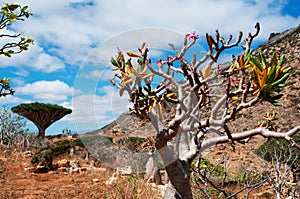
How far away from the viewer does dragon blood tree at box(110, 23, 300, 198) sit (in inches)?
66.6

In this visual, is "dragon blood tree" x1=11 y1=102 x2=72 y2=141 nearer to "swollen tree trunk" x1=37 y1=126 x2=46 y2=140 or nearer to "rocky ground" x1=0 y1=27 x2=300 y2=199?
"swollen tree trunk" x1=37 y1=126 x2=46 y2=140

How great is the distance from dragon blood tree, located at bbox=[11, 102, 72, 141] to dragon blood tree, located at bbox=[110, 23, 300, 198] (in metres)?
21.8

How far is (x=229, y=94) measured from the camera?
1.77 m

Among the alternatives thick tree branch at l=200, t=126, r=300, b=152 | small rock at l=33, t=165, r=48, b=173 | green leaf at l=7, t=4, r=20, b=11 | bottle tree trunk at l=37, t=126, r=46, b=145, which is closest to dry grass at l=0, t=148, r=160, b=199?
small rock at l=33, t=165, r=48, b=173

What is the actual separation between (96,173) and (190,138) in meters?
8.03

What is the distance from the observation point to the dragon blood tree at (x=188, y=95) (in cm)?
169

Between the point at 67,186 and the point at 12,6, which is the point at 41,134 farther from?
the point at 12,6

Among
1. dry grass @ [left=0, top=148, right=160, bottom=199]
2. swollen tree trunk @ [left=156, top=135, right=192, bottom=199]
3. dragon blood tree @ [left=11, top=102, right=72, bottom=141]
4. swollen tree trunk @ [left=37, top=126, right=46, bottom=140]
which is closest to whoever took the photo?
swollen tree trunk @ [left=156, top=135, right=192, bottom=199]

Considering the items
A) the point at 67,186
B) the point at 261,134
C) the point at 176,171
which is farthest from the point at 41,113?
the point at 261,134

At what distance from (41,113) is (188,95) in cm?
2334

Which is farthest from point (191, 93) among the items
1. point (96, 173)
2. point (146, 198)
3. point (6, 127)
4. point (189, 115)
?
point (6, 127)

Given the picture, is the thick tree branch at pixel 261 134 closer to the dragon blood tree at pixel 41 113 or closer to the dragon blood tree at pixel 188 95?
the dragon blood tree at pixel 188 95

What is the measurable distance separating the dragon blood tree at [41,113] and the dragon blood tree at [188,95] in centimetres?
2182

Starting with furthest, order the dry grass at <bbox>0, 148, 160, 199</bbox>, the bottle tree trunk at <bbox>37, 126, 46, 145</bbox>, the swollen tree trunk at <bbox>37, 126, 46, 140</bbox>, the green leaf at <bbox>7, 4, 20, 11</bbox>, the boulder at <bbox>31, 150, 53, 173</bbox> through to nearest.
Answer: the swollen tree trunk at <bbox>37, 126, 46, 140</bbox> < the bottle tree trunk at <bbox>37, 126, 46, 145</bbox> < the boulder at <bbox>31, 150, 53, 173</bbox> < the dry grass at <bbox>0, 148, 160, 199</bbox> < the green leaf at <bbox>7, 4, 20, 11</bbox>
